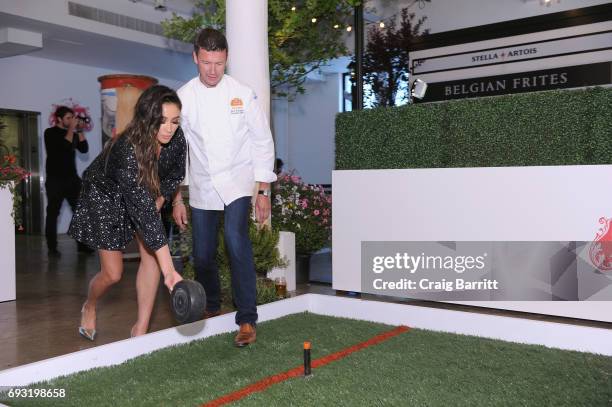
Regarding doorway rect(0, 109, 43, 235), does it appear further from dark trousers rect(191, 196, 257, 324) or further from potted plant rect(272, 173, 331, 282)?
dark trousers rect(191, 196, 257, 324)

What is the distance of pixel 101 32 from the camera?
31.4 feet

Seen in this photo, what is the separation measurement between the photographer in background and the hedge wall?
460cm

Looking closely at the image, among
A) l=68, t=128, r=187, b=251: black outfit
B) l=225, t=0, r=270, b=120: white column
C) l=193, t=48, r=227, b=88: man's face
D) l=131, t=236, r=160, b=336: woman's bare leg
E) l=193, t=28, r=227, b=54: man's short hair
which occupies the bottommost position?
l=131, t=236, r=160, b=336: woman's bare leg

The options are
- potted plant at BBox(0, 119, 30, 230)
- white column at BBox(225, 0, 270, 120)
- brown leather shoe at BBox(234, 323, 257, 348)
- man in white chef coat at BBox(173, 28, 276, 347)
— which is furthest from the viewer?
potted plant at BBox(0, 119, 30, 230)

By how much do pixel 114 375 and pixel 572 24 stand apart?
751 centimetres

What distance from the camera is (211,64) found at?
119 inches

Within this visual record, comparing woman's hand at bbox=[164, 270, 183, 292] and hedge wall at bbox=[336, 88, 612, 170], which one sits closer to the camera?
woman's hand at bbox=[164, 270, 183, 292]

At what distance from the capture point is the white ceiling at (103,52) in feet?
30.3

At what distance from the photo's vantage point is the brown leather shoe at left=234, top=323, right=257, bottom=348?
10.0ft

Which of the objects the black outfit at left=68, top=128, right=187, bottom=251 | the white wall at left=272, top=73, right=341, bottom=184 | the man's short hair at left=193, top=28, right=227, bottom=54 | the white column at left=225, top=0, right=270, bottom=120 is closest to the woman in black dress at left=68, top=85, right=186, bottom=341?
the black outfit at left=68, top=128, right=187, bottom=251

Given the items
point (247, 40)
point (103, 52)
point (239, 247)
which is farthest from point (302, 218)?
point (103, 52)

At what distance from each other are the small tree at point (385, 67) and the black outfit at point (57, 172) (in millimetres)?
3837

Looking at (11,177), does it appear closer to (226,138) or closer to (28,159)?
(226,138)

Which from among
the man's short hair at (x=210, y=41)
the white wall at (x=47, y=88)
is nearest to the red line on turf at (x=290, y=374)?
the man's short hair at (x=210, y=41)
